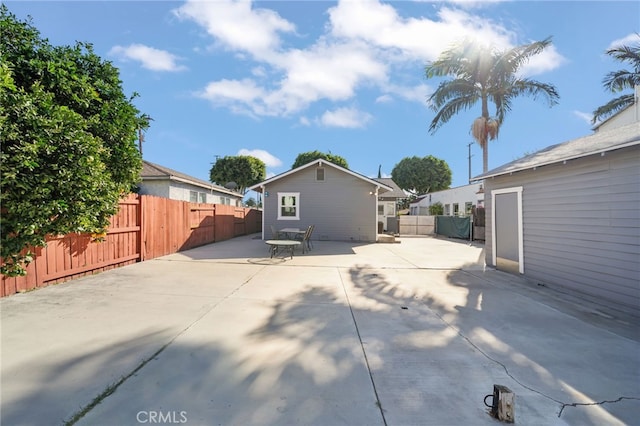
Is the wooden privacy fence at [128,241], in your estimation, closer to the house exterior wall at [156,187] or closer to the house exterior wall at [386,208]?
the house exterior wall at [156,187]

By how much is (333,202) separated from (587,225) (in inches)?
413

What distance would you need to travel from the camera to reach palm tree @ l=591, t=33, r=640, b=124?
15.6 metres

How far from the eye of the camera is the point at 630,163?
470cm

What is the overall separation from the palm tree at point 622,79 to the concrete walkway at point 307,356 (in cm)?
1911

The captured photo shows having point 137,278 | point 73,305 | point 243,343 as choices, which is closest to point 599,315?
point 243,343

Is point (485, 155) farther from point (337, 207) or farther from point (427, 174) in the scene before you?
point (427, 174)

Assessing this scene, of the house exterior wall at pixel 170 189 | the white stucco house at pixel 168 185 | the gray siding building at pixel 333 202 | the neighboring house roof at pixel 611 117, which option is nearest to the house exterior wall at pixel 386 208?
the gray siding building at pixel 333 202

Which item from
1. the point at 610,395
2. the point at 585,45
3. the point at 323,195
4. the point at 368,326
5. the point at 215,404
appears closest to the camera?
the point at 215,404

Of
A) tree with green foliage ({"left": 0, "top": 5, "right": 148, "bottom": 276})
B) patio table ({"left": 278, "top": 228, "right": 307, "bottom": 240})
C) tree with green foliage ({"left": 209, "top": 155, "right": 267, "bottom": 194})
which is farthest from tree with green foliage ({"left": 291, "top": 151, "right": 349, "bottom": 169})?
tree with green foliage ({"left": 0, "top": 5, "right": 148, "bottom": 276})

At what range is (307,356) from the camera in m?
2.91

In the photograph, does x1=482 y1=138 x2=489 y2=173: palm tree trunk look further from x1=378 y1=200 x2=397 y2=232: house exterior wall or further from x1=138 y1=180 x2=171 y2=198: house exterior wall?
x1=138 y1=180 x2=171 y2=198: house exterior wall

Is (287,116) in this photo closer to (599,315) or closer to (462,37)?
(462,37)

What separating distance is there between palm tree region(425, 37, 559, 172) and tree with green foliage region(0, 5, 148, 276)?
1660cm

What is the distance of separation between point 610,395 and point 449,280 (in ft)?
14.0
